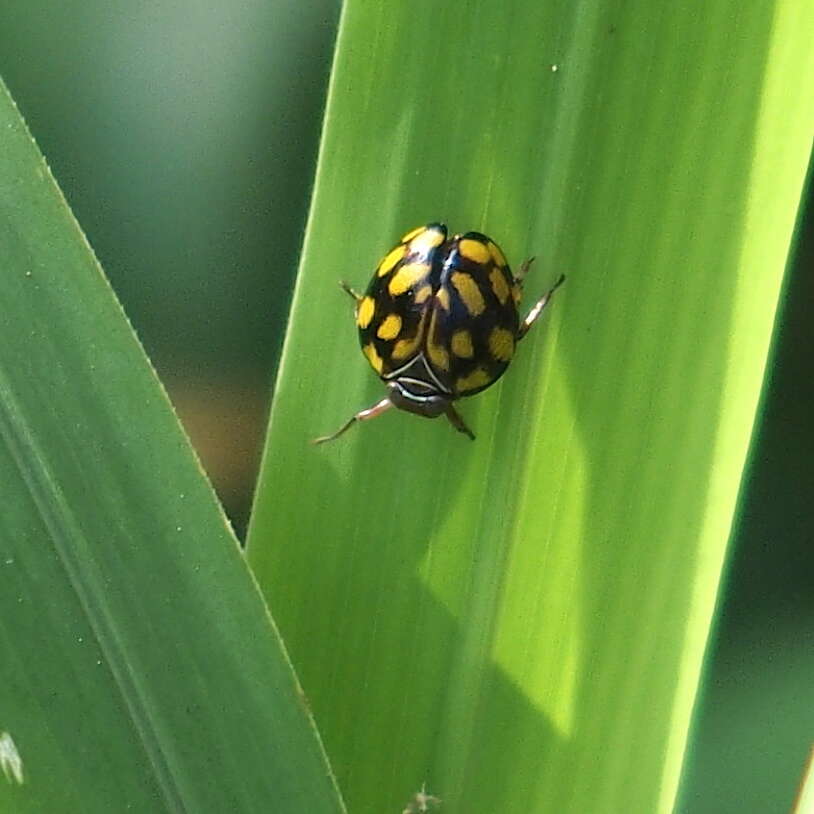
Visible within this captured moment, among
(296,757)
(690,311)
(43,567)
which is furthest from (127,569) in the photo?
(690,311)

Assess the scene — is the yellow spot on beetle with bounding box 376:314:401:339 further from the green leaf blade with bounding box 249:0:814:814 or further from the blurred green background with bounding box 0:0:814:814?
the blurred green background with bounding box 0:0:814:814

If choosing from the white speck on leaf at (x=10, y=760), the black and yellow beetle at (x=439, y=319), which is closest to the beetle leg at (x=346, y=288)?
the black and yellow beetle at (x=439, y=319)

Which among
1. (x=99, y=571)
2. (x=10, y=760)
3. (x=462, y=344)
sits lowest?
(x=10, y=760)

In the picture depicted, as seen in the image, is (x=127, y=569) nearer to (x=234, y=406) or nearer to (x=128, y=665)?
(x=128, y=665)

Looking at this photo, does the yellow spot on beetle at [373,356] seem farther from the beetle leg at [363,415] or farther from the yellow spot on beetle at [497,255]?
the yellow spot on beetle at [497,255]

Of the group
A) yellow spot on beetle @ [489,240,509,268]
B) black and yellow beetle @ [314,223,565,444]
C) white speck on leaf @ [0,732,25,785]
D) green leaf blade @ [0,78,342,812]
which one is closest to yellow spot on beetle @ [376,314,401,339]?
black and yellow beetle @ [314,223,565,444]

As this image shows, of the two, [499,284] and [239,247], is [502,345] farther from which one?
[239,247]

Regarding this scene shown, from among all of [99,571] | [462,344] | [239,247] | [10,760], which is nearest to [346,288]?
[462,344]
